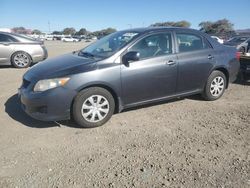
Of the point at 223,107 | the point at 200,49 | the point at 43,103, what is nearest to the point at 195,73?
the point at 200,49

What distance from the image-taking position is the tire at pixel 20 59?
411 inches

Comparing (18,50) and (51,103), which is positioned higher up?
(18,50)

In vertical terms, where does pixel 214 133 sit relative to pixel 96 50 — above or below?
below

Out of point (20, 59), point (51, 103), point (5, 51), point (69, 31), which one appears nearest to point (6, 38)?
point (5, 51)

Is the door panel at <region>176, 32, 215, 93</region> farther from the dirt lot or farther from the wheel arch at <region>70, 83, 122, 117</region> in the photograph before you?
the wheel arch at <region>70, 83, 122, 117</region>

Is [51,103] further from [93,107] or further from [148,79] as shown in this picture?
[148,79]

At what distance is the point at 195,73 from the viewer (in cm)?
557

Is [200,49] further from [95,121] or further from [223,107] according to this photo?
[95,121]

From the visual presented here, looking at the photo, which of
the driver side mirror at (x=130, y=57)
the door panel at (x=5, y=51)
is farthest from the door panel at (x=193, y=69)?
the door panel at (x=5, y=51)

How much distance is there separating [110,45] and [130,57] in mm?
789

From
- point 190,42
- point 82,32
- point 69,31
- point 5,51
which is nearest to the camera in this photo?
point 190,42

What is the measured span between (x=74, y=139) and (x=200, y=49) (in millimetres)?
3231

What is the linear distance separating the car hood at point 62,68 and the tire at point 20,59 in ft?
20.0

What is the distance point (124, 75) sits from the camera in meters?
4.70
